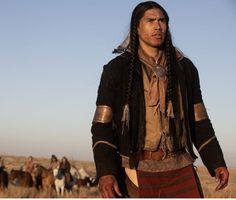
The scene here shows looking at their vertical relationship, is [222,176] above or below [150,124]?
below

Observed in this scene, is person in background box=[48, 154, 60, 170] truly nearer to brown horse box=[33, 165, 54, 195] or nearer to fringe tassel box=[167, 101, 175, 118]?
brown horse box=[33, 165, 54, 195]

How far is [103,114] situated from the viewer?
3988 mm

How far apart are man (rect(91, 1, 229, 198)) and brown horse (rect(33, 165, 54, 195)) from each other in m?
7.64

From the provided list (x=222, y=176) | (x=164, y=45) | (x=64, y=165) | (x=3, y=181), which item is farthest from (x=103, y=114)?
(x=64, y=165)

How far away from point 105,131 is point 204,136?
0.79 metres

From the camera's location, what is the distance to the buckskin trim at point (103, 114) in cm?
398

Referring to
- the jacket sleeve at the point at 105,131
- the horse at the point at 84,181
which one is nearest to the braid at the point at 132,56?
the jacket sleeve at the point at 105,131

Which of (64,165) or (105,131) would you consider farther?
(64,165)

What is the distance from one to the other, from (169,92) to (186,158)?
0.49 metres

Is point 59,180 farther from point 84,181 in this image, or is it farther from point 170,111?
point 170,111

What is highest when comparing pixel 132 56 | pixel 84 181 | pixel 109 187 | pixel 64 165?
pixel 132 56

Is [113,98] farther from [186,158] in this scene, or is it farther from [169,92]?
[186,158]

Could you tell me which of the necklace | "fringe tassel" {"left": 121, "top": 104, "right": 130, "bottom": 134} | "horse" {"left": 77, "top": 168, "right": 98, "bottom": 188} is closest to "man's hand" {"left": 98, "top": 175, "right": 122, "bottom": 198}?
"fringe tassel" {"left": 121, "top": 104, "right": 130, "bottom": 134}

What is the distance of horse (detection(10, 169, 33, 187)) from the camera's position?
1159 centimetres
